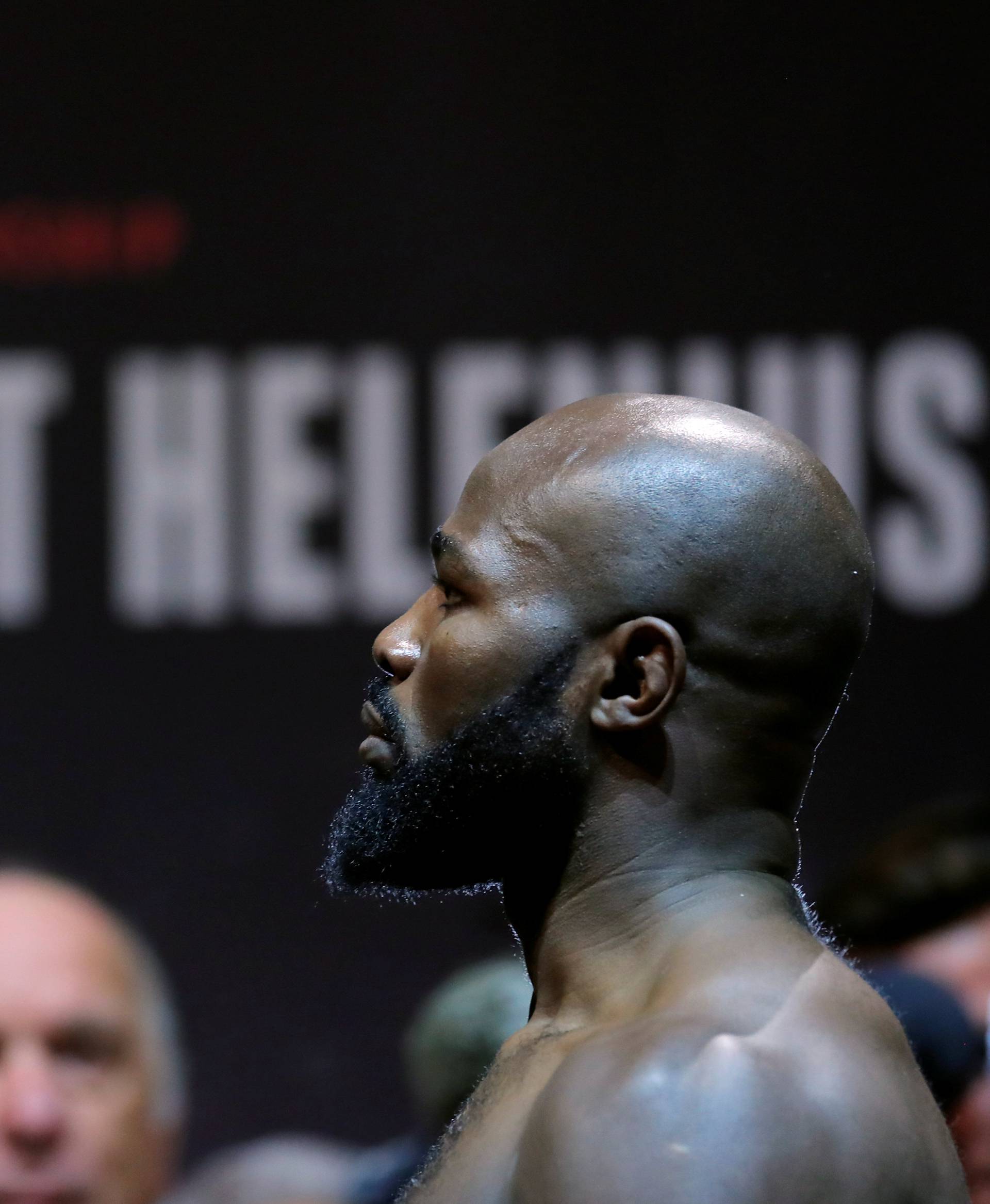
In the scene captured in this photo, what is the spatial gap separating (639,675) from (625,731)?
0.17 ft

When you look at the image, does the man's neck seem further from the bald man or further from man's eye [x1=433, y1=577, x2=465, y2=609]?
man's eye [x1=433, y1=577, x2=465, y2=609]

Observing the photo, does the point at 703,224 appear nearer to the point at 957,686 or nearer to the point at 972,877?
the point at 957,686

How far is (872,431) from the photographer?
168 inches

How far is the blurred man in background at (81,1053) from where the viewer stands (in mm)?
4195

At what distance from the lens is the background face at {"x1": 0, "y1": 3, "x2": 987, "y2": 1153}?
4207 mm

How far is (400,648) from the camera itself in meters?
1.76

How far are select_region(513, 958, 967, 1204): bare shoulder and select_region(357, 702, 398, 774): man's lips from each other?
15.6 inches

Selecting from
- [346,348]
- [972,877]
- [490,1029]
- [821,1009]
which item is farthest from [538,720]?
[346,348]

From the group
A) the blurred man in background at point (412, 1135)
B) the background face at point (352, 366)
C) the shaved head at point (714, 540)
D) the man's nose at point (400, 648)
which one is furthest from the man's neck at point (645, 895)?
the background face at point (352, 366)

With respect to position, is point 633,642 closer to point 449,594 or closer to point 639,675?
point 639,675

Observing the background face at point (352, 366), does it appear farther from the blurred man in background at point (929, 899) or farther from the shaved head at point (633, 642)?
the shaved head at point (633, 642)

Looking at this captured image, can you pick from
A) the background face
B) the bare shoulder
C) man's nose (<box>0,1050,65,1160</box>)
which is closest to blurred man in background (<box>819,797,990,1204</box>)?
the background face

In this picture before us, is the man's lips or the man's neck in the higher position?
the man's lips

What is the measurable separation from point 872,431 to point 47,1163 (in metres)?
2.54
